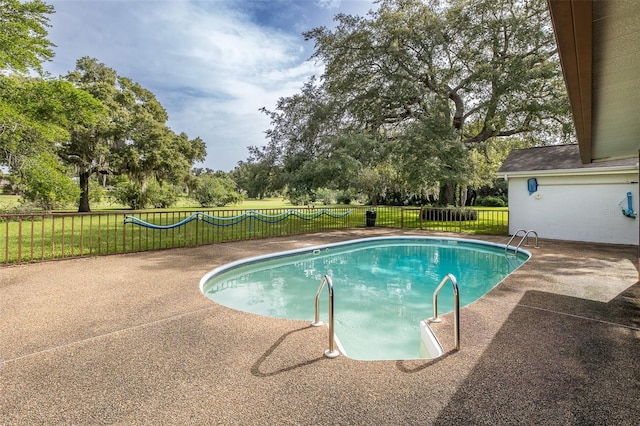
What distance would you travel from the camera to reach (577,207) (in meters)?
9.88

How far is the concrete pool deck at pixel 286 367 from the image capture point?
1.96m

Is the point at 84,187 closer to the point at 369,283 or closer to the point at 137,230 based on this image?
the point at 137,230

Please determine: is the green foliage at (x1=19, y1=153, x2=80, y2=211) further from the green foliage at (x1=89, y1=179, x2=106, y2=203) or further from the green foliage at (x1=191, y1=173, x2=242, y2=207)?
the green foliage at (x1=191, y1=173, x2=242, y2=207)

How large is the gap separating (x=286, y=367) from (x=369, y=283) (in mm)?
4565

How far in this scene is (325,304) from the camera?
5.63 meters

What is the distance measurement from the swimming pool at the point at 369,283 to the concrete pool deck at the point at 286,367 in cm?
70

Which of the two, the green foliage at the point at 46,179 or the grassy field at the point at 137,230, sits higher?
the green foliage at the point at 46,179

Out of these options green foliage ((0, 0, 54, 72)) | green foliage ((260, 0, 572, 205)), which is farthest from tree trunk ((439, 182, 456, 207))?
green foliage ((0, 0, 54, 72))

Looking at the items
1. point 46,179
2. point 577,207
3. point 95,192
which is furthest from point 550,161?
point 95,192

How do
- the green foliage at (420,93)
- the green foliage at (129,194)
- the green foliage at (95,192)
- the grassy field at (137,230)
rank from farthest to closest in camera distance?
1. the green foliage at (129,194)
2. the green foliage at (95,192)
3. the green foliage at (420,93)
4. the grassy field at (137,230)

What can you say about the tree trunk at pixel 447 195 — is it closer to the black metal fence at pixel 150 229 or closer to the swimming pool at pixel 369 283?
the black metal fence at pixel 150 229

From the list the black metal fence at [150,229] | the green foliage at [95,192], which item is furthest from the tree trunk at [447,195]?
the green foliage at [95,192]

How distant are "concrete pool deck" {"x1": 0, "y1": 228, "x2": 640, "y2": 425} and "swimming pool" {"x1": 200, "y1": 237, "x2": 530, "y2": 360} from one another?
27.5 inches

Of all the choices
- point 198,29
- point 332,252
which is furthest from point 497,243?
point 198,29
